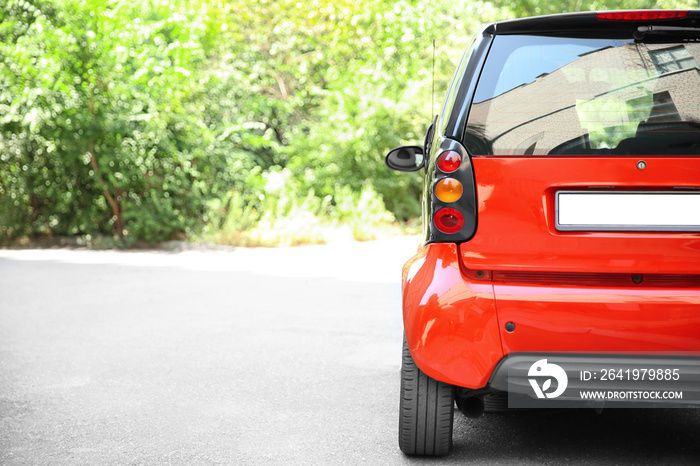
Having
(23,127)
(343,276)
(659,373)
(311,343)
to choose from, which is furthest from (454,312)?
(23,127)

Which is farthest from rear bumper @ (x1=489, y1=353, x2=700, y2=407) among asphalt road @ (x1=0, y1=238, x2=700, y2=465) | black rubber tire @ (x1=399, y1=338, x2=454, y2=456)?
asphalt road @ (x1=0, y1=238, x2=700, y2=465)

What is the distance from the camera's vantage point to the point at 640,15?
293 centimetres

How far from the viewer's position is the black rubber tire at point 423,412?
308 centimetres

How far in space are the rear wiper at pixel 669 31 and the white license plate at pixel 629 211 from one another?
2.07 feet

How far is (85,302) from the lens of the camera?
25.7ft

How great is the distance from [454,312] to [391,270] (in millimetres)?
7816

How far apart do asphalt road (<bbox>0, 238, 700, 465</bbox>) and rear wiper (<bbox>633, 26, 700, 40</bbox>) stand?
1741 mm

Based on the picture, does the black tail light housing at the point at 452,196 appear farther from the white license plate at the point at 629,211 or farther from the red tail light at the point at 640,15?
the red tail light at the point at 640,15

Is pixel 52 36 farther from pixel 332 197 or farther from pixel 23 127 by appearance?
pixel 332 197

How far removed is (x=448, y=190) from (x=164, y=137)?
1175cm

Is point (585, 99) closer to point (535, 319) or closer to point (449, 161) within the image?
point (449, 161)

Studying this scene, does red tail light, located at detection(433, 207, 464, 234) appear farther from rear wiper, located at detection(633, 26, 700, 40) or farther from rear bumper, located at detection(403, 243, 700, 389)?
rear wiper, located at detection(633, 26, 700, 40)

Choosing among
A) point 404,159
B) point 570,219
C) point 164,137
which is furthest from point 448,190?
point 164,137

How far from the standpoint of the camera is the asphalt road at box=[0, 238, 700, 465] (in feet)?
11.1
